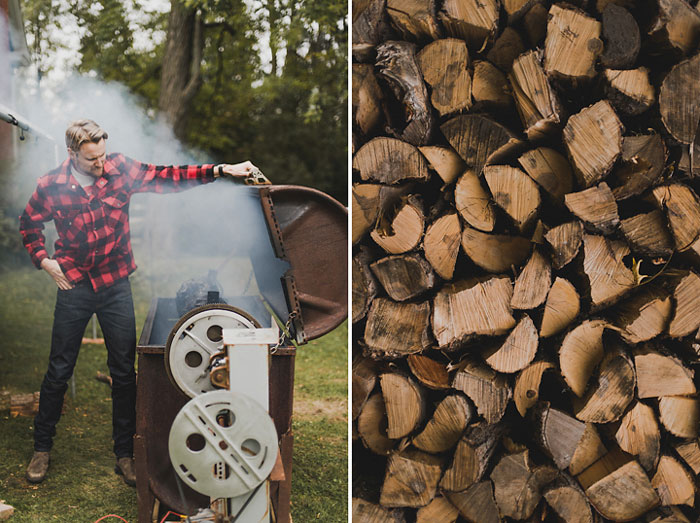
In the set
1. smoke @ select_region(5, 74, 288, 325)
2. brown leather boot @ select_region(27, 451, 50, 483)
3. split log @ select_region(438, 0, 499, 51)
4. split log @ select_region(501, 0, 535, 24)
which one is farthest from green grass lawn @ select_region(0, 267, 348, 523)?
split log @ select_region(501, 0, 535, 24)

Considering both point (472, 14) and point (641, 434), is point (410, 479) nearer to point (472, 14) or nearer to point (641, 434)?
point (641, 434)

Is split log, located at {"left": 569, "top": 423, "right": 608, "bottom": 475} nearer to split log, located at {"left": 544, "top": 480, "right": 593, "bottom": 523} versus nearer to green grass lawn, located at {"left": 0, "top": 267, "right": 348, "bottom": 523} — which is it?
split log, located at {"left": 544, "top": 480, "right": 593, "bottom": 523}

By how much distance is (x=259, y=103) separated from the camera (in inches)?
101

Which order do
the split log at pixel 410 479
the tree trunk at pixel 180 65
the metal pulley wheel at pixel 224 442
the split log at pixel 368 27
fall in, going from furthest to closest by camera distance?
1. the tree trunk at pixel 180 65
2. the split log at pixel 410 479
3. the split log at pixel 368 27
4. the metal pulley wheel at pixel 224 442

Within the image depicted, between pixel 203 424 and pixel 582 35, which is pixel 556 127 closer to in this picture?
pixel 582 35

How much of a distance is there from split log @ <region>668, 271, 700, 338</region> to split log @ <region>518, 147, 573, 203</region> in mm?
408

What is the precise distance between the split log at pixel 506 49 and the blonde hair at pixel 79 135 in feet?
4.50

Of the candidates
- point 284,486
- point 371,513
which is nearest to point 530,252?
Result: point 371,513

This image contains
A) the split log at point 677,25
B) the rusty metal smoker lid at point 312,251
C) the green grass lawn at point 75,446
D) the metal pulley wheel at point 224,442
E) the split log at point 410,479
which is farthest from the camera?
the green grass lawn at point 75,446

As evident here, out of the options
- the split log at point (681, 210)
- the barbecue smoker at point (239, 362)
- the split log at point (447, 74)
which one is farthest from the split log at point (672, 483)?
the split log at point (447, 74)

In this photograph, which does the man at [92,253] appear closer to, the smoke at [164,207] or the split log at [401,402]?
the smoke at [164,207]

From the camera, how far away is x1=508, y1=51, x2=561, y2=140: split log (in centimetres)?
155

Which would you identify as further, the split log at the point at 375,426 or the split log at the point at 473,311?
the split log at the point at 375,426

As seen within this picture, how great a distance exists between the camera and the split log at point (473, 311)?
1.66 metres
